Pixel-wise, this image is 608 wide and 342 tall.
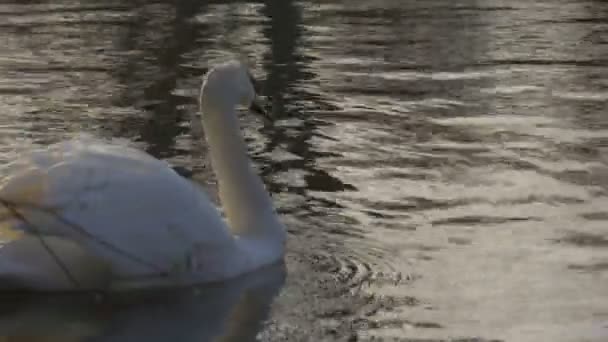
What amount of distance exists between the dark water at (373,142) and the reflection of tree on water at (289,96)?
0.10ft

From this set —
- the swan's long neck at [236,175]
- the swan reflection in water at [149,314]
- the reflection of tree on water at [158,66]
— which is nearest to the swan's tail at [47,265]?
the swan reflection in water at [149,314]

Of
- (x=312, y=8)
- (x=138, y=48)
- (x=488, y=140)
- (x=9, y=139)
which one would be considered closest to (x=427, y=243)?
(x=488, y=140)

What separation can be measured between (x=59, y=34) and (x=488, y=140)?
22.8ft

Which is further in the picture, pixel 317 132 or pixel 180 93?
pixel 180 93

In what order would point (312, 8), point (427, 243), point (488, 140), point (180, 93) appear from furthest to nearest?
point (312, 8) → point (180, 93) → point (488, 140) → point (427, 243)

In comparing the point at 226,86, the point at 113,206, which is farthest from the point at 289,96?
the point at 113,206

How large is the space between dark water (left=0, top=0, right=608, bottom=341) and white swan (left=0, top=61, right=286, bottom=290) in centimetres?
16

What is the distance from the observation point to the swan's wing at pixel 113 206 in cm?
682

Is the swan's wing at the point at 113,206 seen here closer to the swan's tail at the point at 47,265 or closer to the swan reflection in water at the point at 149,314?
the swan's tail at the point at 47,265

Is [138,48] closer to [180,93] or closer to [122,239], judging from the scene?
[180,93]

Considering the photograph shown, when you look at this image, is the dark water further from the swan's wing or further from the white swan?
the swan's wing

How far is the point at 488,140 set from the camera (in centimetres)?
1047

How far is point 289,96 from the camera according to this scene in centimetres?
1245

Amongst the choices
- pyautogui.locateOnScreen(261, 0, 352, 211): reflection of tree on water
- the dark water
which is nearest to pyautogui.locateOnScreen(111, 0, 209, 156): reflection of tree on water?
the dark water
